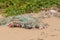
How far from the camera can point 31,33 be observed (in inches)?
271

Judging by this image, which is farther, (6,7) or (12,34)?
(6,7)

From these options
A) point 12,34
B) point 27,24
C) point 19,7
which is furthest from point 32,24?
point 19,7

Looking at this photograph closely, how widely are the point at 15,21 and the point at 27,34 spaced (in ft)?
2.57

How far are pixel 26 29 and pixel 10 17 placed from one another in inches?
41.0

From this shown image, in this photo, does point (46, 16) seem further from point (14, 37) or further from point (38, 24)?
point (14, 37)

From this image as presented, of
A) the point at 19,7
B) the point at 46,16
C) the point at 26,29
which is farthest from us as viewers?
the point at 19,7

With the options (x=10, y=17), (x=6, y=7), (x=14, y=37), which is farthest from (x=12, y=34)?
(x=6, y=7)

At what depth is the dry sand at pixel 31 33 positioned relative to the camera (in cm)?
662

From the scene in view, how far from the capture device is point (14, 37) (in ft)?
21.8

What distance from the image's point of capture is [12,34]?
6.84m

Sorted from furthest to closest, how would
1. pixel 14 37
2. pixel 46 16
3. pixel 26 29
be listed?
pixel 46 16, pixel 26 29, pixel 14 37

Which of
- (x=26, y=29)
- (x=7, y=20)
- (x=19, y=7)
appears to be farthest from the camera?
(x=19, y=7)

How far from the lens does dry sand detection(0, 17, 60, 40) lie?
662 cm

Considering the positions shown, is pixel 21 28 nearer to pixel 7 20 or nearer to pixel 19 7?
pixel 7 20
